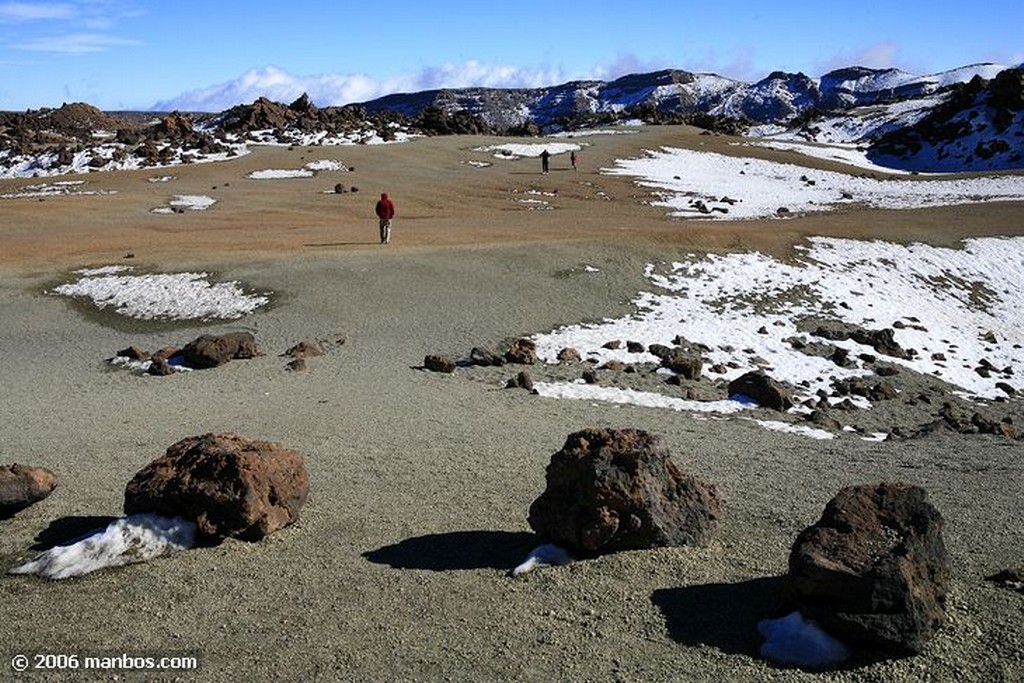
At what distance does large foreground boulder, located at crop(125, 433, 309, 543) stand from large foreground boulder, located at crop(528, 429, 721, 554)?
8.47 ft

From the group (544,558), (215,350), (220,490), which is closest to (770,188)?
(215,350)

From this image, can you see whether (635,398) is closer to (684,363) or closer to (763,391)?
(684,363)

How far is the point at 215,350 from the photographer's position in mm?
18156

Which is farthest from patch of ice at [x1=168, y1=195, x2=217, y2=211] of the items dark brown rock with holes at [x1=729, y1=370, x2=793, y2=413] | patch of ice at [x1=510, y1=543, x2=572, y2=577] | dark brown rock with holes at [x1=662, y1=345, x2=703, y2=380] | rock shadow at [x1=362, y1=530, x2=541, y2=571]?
patch of ice at [x1=510, y1=543, x2=572, y2=577]

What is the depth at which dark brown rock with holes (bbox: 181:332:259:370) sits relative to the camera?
18.1 m

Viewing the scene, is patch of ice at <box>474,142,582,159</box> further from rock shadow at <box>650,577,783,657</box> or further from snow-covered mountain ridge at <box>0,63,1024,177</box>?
rock shadow at <box>650,577,783,657</box>

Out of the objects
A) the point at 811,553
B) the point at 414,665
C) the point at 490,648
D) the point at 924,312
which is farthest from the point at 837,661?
the point at 924,312

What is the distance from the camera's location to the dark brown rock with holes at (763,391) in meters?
17.5

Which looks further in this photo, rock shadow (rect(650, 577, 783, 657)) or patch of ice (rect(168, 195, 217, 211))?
patch of ice (rect(168, 195, 217, 211))

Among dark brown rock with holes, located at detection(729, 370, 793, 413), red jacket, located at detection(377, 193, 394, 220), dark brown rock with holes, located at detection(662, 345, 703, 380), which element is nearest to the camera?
dark brown rock with holes, located at detection(729, 370, 793, 413)

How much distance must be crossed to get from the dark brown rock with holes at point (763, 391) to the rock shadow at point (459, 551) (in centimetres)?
940

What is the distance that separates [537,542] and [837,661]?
3.12m

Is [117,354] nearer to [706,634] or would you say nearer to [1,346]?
[1,346]

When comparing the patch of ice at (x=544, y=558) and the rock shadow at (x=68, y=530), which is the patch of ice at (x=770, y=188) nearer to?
the patch of ice at (x=544, y=558)
